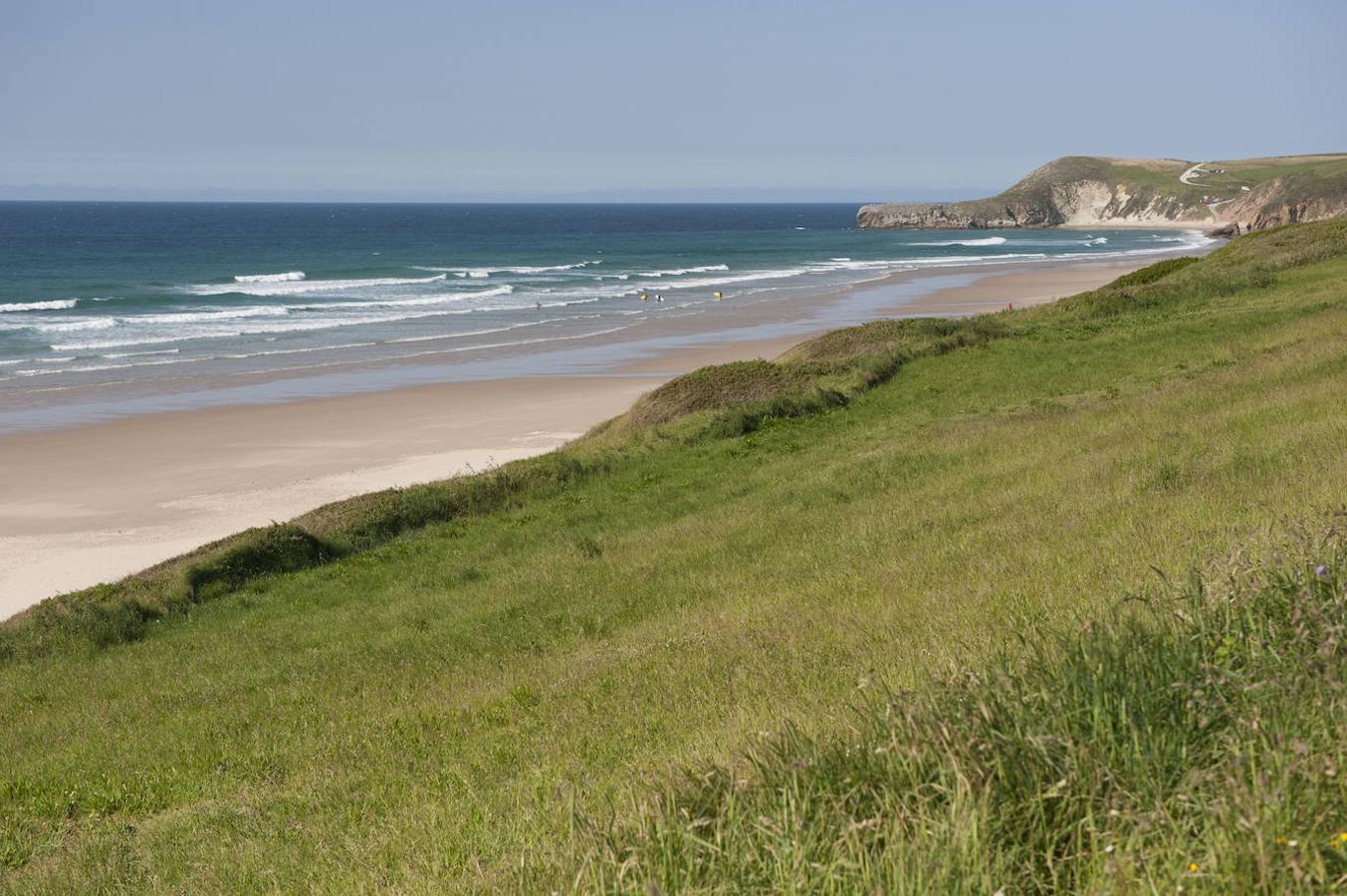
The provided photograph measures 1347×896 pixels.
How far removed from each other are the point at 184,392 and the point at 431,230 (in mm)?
154807

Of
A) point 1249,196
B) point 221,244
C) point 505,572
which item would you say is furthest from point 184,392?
point 1249,196

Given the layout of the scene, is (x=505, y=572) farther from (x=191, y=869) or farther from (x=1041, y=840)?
(x=1041, y=840)

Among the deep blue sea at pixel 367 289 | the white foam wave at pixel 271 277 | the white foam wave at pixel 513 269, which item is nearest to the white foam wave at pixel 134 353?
the deep blue sea at pixel 367 289

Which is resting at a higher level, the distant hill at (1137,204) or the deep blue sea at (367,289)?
the distant hill at (1137,204)

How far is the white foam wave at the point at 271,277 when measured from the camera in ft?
305

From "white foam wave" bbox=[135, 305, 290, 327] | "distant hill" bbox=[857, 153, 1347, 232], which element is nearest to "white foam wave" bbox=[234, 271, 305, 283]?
"white foam wave" bbox=[135, 305, 290, 327]

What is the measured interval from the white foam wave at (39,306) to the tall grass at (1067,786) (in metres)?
76.5

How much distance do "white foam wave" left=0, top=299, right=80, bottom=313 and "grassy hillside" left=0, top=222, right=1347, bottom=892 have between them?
189 ft

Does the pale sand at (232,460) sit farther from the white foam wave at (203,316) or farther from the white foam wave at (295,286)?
the white foam wave at (295,286)

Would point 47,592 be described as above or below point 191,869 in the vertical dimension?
below

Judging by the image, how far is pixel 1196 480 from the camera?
41.8 ft

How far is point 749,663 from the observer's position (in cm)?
927

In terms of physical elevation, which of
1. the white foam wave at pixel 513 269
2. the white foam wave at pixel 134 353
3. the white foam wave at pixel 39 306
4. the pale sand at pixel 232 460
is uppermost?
the white foam wave at pixel 513 269

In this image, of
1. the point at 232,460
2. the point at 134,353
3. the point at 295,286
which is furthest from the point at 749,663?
the point at 295,286
